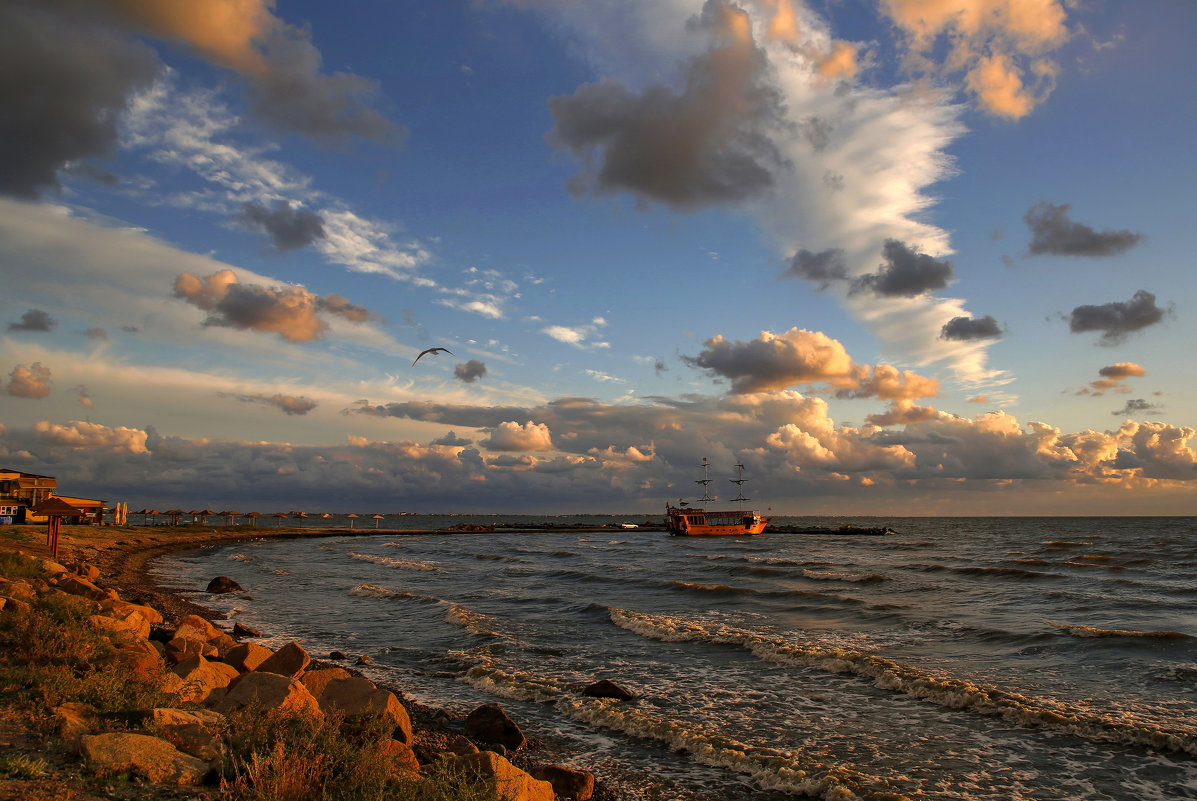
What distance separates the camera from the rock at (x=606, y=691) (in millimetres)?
14062

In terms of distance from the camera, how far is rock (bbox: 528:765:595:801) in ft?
29.7

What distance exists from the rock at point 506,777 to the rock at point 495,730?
11.1 ft

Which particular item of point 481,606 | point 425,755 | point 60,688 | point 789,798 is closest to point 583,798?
point 425,755

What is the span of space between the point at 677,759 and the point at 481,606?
18176mm

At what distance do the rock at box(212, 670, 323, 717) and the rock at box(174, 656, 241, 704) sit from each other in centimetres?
28

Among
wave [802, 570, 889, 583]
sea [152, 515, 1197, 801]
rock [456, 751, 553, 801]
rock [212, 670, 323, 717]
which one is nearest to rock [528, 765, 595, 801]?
sea [152, 515, 1197, 801]

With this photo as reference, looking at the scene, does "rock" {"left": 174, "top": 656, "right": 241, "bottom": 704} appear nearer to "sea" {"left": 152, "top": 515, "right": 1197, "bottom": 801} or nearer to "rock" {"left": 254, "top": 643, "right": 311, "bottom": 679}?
"rock" {"left": 254, "top": 643, "right": 311, "bottom": 679}

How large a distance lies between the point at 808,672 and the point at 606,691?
19.8ft

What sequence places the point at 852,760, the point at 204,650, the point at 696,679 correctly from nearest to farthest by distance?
the point at 852,760 < the point at 204,650 < the point at 696,679

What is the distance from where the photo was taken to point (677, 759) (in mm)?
10961

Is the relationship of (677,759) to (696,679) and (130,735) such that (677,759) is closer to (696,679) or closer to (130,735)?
(696,679)

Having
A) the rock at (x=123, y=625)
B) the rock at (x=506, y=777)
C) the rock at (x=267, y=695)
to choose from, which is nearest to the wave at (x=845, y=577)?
the rock at (x=506, y=777)

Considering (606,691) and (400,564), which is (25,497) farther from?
(606,691)

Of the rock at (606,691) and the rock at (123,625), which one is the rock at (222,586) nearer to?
Answer: the rock at (123,625)
